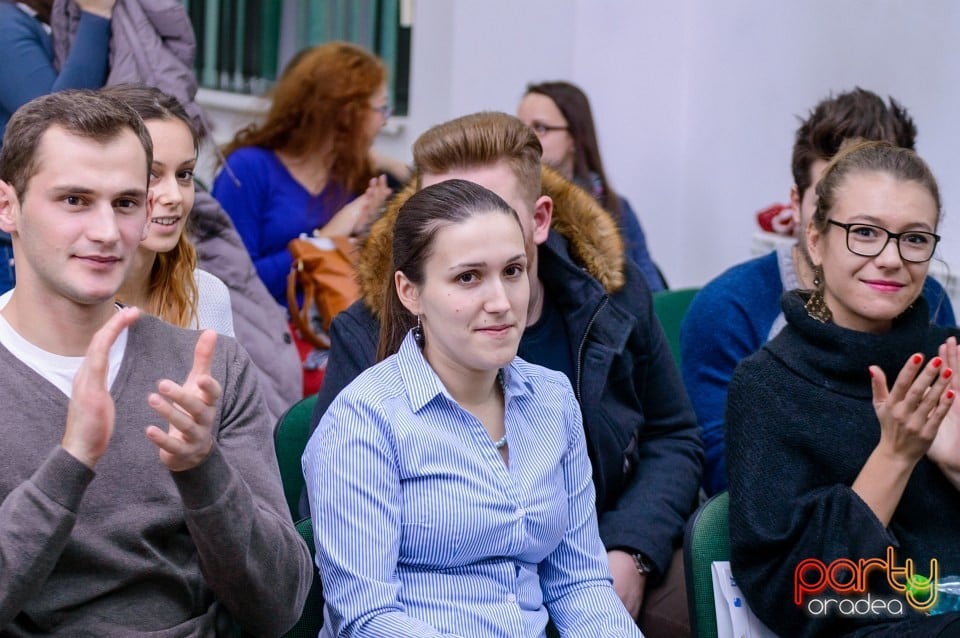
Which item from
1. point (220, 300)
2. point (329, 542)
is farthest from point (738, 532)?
point (220, 300)

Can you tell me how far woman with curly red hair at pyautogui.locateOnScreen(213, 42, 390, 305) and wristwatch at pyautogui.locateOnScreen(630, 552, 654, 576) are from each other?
5.62 ft

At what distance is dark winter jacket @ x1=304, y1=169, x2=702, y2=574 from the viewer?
240 cm

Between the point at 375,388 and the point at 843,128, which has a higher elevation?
the point at 843,128

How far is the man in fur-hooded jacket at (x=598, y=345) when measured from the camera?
2.39 m

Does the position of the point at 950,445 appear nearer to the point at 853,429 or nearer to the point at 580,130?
the point at 853,429

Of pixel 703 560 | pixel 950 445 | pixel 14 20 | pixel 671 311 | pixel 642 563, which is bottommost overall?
pixel 642 563

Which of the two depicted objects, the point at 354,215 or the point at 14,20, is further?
the point at 354,215

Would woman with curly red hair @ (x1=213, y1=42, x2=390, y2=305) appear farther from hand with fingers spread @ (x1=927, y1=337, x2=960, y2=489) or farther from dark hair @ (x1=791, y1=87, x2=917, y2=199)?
hand with fingers spread @ (x1=927, y1=337, x2=960, y2=489)

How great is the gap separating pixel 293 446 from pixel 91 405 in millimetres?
926

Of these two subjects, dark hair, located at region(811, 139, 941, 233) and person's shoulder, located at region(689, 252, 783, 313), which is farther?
person's shoulder, located at region(689, 252, 783, 313)

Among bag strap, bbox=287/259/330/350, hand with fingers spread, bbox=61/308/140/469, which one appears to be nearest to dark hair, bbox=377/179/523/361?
hand with fingers spread, bbox=61/308/140/469

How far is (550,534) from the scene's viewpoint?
2.01 meters

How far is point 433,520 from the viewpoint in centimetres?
191

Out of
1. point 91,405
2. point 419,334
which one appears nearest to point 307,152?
point 419,334
